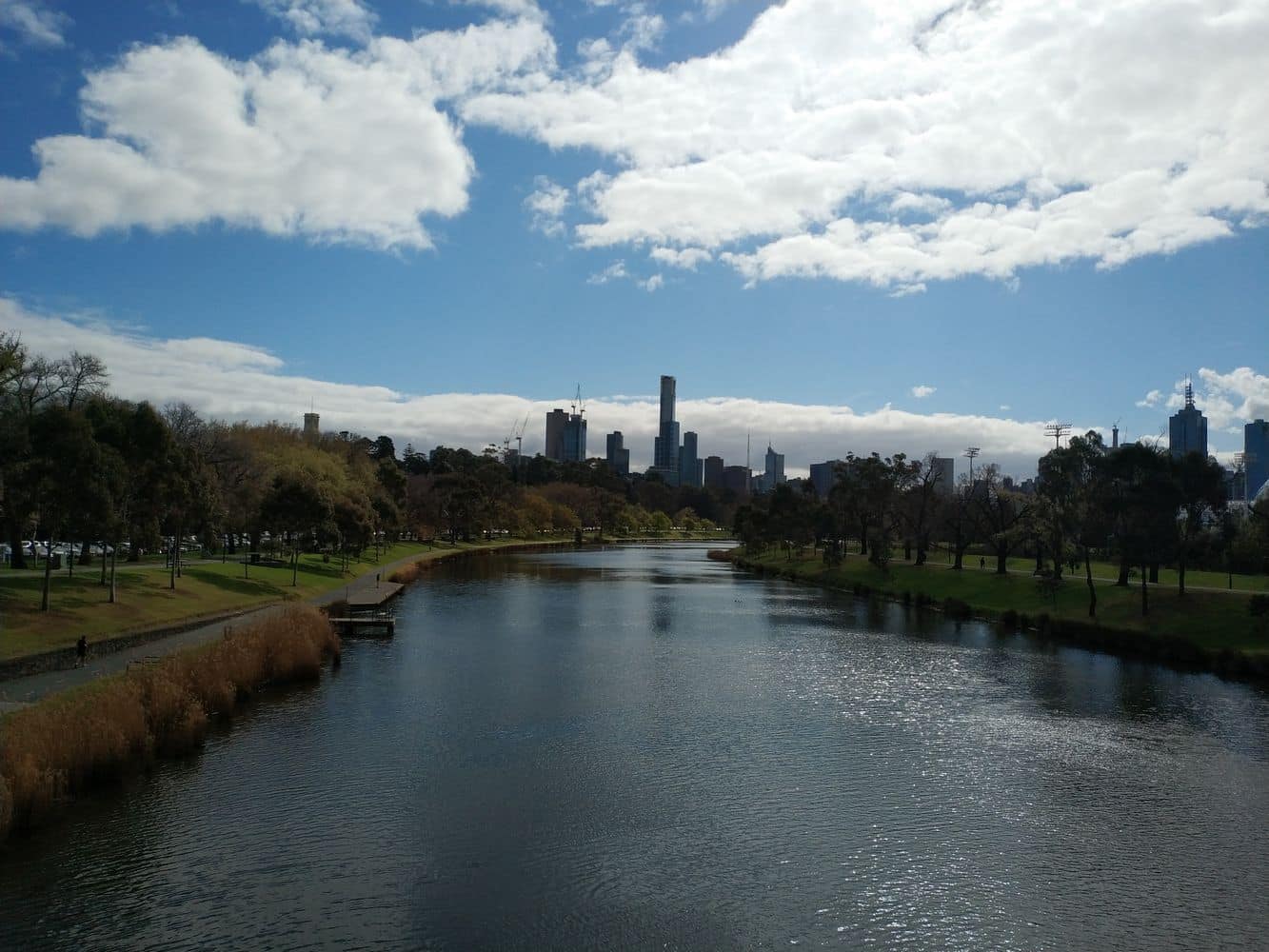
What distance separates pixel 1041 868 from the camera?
17.3 meters

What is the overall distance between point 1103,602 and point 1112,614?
309 centimetres

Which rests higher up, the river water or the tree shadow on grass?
the tree shadow on grass

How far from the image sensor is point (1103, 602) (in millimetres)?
51625

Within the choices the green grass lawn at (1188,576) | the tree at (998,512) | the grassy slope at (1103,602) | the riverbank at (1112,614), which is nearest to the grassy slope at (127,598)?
the riverbank at (1112,614)

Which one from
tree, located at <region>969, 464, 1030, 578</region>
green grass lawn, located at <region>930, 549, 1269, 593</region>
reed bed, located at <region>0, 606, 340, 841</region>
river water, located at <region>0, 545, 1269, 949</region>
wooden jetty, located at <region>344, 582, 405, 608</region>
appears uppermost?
tree, located at <region>969, 464, 1030, 578</region>

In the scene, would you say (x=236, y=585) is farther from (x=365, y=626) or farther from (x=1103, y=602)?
(x=1103, y=602)

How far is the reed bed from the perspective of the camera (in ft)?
56.8

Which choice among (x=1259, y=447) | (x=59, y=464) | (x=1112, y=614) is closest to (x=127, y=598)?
(x=59, y=464)

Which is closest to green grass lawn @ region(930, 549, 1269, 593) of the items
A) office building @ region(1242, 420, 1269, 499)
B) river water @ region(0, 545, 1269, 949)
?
river water @ region(0, 545, 1269, 949)

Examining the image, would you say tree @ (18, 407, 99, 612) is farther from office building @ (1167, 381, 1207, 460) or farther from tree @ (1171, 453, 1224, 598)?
office building @ (1167, 381, 1207, 460)

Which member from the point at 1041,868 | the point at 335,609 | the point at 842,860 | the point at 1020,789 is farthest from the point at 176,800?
the point at 335,609

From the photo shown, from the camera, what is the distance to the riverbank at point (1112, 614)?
3984 centimetres

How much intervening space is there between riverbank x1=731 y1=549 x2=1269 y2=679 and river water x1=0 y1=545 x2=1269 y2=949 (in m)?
4.54

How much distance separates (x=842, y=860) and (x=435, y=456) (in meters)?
155
